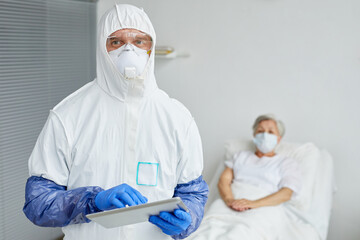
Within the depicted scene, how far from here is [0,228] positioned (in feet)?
8.74

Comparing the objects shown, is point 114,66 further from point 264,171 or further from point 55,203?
point 264,171

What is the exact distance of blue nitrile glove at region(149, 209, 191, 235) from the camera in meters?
1.23

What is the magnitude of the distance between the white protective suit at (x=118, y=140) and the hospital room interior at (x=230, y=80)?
45.2 inches

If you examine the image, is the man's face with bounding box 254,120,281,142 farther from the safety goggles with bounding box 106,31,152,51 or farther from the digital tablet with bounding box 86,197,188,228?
the digital tablet with bounding box 86,197,188,228

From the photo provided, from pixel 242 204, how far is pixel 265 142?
47 cm

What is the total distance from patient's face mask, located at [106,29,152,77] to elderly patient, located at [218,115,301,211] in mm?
1450

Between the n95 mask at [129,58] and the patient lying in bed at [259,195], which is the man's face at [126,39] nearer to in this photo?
the n95 mask at [129,58]

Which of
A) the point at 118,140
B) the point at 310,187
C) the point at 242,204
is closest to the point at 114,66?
the point at 118,140

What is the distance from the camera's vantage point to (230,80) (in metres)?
3.35

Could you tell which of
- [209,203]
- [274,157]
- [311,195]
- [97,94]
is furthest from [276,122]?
[97,94]

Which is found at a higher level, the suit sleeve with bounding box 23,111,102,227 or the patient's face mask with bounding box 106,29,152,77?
the patient's face mask with bounding box 106,29,152,77

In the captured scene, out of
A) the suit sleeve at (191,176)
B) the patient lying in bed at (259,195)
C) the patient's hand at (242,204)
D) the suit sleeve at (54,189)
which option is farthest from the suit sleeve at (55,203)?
the patient's hand at (242,204)

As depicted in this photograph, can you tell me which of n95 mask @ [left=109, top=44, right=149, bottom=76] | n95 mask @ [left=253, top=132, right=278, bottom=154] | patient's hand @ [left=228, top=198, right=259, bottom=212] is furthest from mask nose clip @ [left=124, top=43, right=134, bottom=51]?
n95 mask @ [left=253, top=132, right=278, bottom=154]

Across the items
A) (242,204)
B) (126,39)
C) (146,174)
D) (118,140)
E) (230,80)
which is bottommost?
(242,204)
